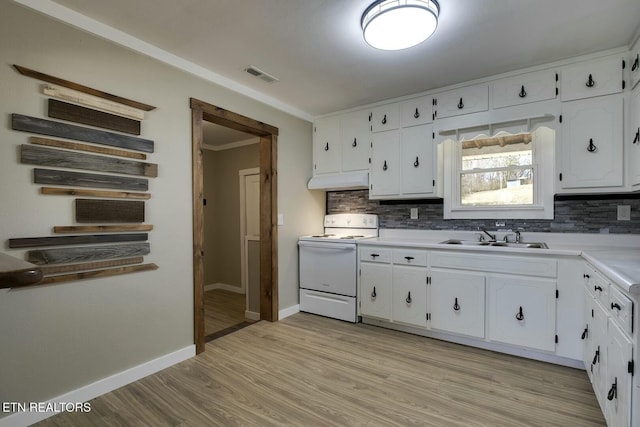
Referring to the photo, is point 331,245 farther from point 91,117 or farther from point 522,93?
point 91,117

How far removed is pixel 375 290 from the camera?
129 inches

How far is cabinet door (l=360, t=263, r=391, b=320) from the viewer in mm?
3201

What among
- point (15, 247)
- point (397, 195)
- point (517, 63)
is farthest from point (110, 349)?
point (517, 63)

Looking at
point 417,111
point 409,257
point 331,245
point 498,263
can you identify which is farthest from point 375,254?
point 417,111

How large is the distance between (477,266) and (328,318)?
1.69 m

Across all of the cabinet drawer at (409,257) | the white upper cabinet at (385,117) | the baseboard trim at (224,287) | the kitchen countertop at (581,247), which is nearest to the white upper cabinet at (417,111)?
the white upper cabinet at (385,117)

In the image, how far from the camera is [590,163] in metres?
2.49

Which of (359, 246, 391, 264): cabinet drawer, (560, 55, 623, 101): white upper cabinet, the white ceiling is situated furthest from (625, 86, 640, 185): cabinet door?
(359, 246, 391, 264): cabinet drawer

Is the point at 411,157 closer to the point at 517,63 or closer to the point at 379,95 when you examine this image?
the point at 379,95

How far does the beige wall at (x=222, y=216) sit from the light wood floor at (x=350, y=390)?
7.72 feet

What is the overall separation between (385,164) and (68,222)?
9.14 ft

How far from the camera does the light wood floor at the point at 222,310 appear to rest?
344cm

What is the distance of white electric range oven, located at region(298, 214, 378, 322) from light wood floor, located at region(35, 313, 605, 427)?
647mm

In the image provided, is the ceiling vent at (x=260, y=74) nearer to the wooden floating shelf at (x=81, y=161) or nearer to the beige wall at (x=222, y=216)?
the wooden floating shelf at (x=81, y=161)
